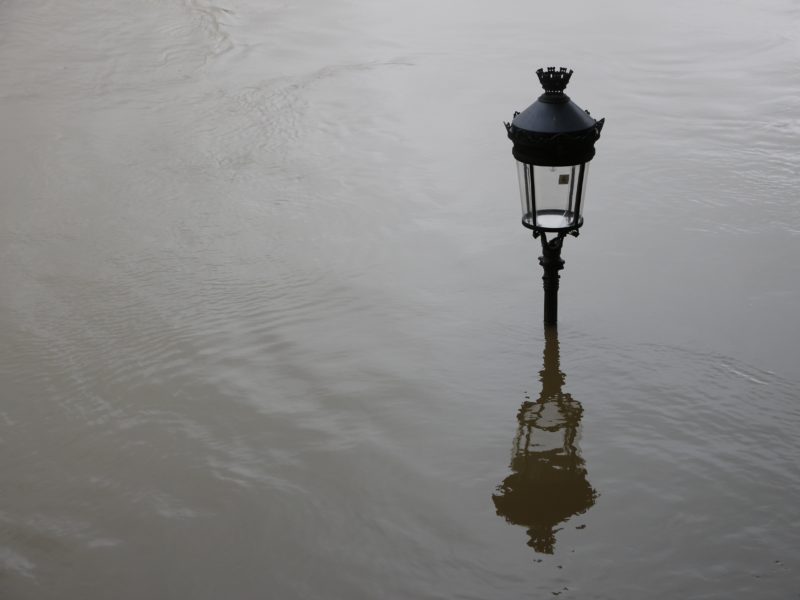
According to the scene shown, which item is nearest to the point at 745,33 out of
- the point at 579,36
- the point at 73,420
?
the point at 579,36

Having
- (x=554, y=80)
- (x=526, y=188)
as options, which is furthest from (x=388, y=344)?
(x=554, y=80)

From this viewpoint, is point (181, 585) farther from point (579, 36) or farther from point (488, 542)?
point (579, 36)

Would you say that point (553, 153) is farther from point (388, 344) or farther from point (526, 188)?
point (388, 344)

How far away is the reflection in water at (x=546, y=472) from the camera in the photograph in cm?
314

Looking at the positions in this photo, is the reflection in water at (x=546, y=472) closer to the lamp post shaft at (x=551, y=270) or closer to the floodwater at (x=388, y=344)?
the floodwater at (x=388, y=344)

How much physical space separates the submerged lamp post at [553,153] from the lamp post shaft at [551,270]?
0.07ft

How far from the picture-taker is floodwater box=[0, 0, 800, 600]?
9.82 ft

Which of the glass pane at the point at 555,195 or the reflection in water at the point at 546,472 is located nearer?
the reflection in water at the point at 546,472

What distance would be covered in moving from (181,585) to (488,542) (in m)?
1.01

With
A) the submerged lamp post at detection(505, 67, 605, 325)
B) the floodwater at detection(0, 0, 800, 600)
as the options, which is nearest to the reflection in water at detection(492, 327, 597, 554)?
the floodwater at detection(0, 0, 800, 600)

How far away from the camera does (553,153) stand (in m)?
3.37

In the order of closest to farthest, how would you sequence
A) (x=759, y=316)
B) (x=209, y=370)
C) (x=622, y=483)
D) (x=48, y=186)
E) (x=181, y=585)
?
1. (x=181, y=585)
2. (x=622, y=483)
3. (x=209, y=370)
4. (x=759, y=316)
5. (x=48, y=186)

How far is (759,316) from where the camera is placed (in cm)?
438

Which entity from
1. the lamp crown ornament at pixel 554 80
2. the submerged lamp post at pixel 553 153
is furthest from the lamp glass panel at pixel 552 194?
the lamp crown ornament at pixel 554 80
